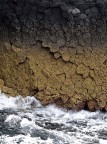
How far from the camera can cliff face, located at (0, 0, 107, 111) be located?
851 cm

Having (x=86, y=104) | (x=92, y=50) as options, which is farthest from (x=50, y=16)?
(x=86, y=104)

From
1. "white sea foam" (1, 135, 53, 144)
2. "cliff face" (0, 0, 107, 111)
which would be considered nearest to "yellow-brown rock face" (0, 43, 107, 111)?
"cliff face" (0, 0, 107, 111)

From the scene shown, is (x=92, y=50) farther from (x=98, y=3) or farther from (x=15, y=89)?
(x=15, y=89)

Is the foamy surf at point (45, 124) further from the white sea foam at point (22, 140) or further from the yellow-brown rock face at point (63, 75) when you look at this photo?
the yellow-brown rock face at point (63, 75)

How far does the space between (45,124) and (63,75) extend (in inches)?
43.0

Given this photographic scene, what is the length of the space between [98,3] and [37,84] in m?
1.72

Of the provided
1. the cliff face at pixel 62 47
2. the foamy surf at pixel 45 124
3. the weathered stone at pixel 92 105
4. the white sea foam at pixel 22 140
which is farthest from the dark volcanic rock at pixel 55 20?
the white sea foam at pixel 22 140

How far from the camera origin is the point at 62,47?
8633mm


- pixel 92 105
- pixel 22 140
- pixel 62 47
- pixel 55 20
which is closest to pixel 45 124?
pixel 22 140

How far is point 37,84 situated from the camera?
8773 millimetres

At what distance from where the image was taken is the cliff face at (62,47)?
27.9 feet

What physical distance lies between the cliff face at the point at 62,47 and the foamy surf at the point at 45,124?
0.19 m

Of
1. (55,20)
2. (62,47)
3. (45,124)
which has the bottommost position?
(45,124)

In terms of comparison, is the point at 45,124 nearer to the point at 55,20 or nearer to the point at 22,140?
the point at 22,140
